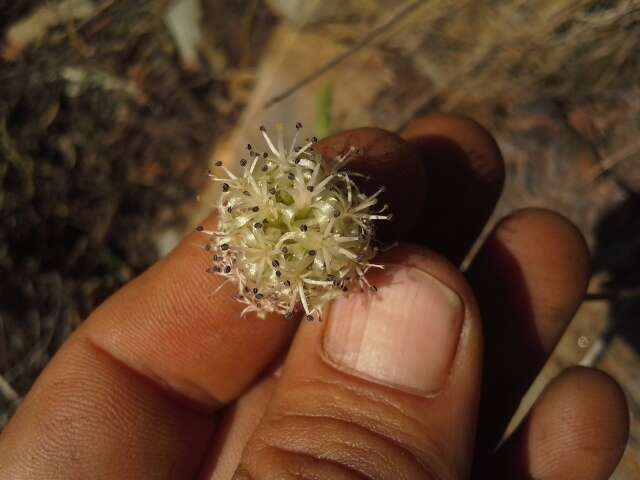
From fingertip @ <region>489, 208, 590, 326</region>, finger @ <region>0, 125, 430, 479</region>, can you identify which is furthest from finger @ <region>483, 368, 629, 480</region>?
finger @ <region>0, 125, 430, 479</region>

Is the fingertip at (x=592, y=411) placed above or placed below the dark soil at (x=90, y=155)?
below

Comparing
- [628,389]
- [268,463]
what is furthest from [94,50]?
[628,389]

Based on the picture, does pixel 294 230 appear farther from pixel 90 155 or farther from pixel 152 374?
pixel 90 155

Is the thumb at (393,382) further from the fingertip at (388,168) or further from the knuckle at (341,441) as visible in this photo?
the fingertip at (388,168)

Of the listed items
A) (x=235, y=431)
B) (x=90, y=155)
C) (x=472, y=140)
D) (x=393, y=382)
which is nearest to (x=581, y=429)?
(x=393, y=382)

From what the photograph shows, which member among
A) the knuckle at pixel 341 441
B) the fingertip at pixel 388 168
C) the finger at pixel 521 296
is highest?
the fingertip at pixel 388 168

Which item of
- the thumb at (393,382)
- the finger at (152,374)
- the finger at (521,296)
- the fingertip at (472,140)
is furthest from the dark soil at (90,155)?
the finger at (521,296)
